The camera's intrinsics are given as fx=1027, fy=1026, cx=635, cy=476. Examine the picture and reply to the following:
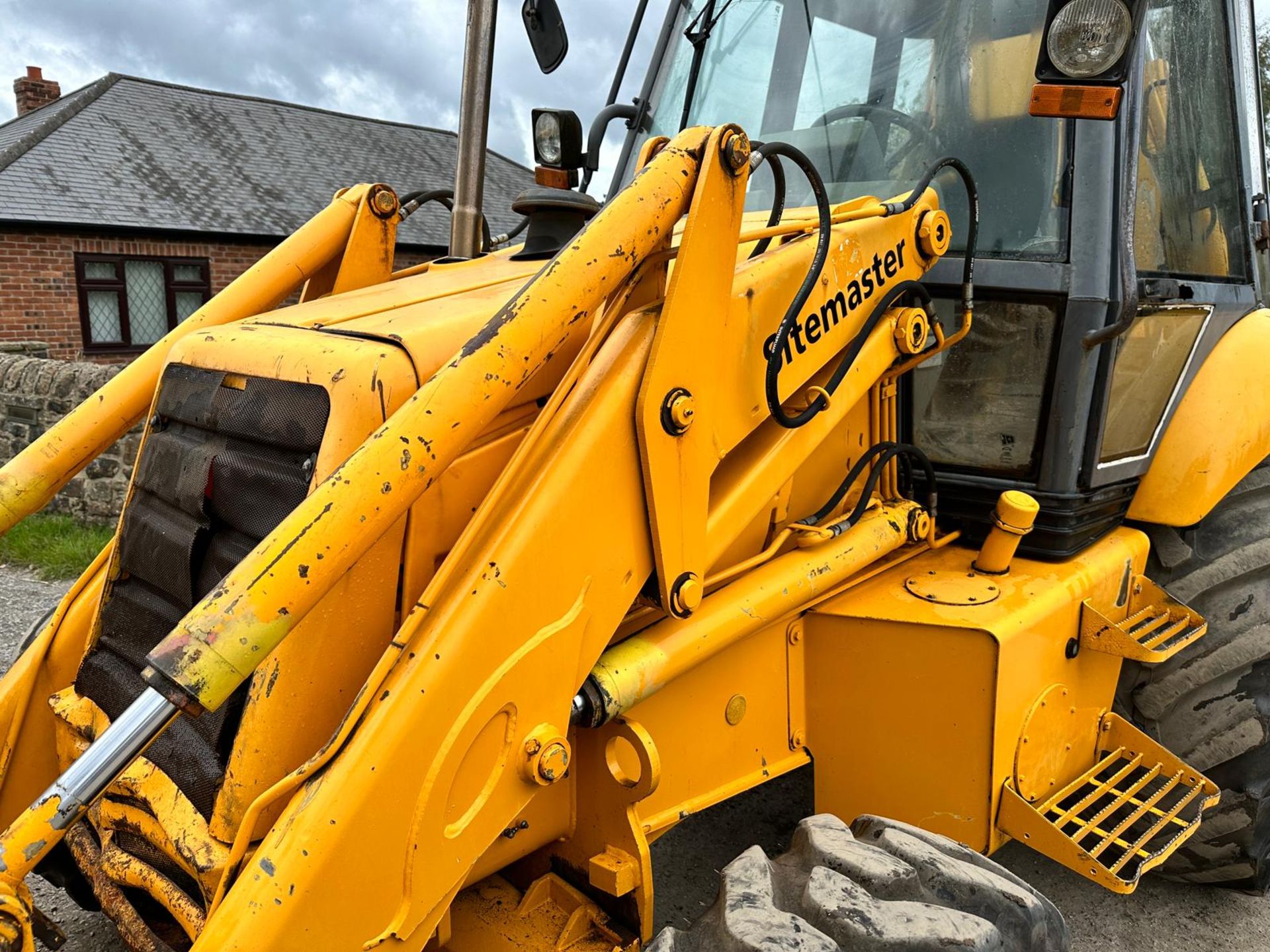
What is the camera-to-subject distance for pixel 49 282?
536 inches

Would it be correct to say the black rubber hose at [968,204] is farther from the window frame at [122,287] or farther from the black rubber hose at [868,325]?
the window frame at [122,287]

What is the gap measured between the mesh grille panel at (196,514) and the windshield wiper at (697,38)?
1.70 metres

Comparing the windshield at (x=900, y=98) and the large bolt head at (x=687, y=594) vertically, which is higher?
the windshield at (x=900, y=98)

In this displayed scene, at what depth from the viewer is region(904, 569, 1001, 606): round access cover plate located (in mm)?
2223

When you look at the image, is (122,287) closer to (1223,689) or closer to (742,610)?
(742,610)

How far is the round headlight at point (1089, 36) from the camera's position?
194 cm

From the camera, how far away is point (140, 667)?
2.02 meters

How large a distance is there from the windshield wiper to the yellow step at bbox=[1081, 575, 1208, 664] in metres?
1.78

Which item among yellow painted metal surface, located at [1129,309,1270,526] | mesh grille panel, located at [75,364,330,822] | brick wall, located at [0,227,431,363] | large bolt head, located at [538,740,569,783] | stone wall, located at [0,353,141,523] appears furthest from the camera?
brick wall, located at [0,227,431,363]

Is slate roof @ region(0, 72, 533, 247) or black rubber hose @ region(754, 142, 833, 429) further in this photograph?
slate roof @ region(0, 72, 533, 247)

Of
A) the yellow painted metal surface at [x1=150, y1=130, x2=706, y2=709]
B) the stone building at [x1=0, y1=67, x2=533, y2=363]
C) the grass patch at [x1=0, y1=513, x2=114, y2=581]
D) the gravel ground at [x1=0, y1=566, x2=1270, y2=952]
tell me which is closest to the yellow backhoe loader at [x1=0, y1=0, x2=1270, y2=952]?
the yellow painted metal surface at [x1=150, y1=130, x2=706, y2=709]

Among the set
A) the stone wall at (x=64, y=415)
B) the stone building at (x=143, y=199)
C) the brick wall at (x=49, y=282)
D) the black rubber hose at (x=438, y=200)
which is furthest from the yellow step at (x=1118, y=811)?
the brick wall at (x=49, y=282)

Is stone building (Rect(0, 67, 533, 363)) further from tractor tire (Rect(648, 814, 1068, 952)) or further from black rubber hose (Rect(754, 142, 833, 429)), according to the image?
tractor tire (Rect(648, 814, 1068, 952))

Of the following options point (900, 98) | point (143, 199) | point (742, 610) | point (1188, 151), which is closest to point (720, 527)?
point (742, 610)
